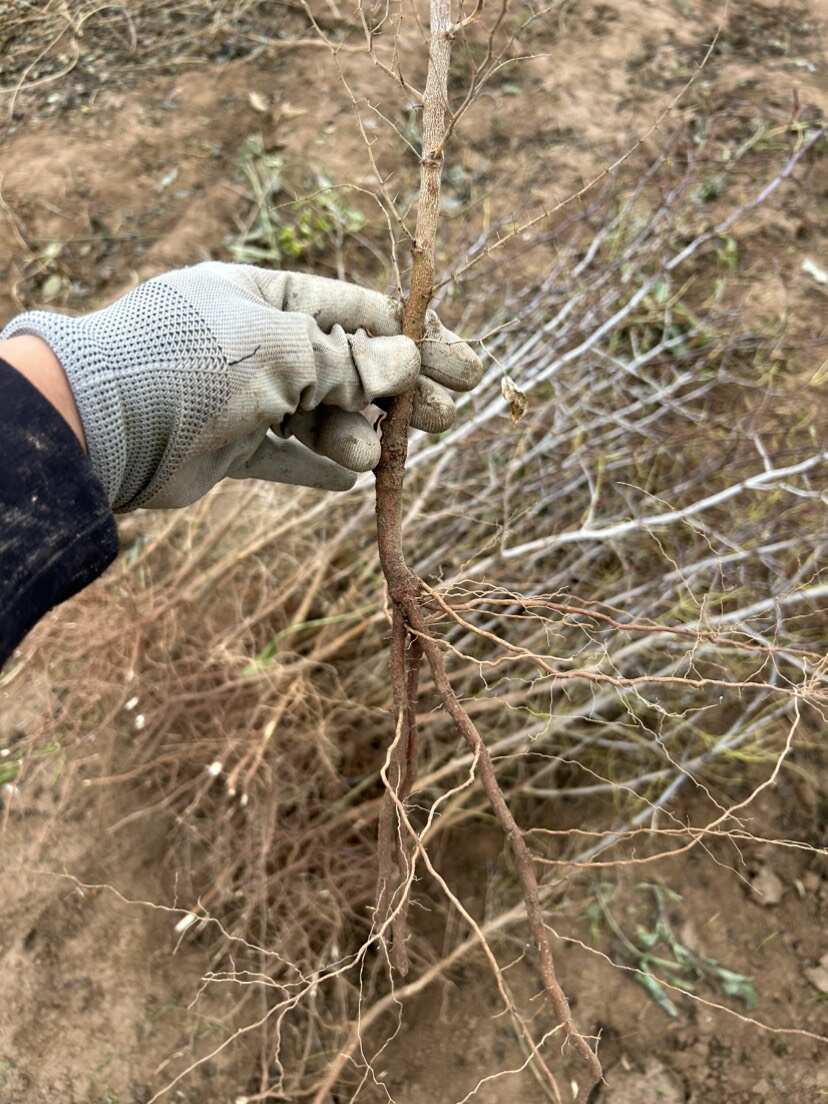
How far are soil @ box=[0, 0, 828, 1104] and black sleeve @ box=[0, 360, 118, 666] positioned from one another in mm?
1008

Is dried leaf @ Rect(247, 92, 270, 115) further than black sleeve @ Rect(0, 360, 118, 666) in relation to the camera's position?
Yes

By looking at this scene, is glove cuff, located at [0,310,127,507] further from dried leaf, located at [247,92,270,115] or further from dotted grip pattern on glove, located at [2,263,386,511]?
dried leaf, located at [247,92,270,115]

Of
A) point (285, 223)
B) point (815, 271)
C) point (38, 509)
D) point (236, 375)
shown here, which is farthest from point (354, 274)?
point (38, 509)

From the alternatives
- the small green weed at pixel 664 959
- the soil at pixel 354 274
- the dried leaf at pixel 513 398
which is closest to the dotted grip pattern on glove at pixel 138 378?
the dried leaf at pixel 513 398

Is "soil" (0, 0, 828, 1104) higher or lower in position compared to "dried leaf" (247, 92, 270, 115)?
lower

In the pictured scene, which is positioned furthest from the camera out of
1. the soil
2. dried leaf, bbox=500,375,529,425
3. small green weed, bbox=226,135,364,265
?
small green weed, bbox=226,135,364,265

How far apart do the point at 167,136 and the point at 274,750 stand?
255 cm

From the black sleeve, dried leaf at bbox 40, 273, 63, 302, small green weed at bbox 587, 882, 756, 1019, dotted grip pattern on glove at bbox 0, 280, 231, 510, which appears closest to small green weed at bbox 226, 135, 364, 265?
dried leaf at bbox 40, 273, 63, 302

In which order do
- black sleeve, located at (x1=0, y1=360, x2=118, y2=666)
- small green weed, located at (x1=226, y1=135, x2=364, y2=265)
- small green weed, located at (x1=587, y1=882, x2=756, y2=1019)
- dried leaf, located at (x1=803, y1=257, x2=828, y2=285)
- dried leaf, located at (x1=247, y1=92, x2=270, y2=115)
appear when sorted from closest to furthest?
black sleeve, located at (x1=0, y1=360, x2=118, y2=666) < small green weed, located at (x1=587, y1=882, x2=756, y2=1019) < dried leaf, located at (x1=803, y1=257, x2=828, y2=285) < small green weed, located at (x1=226, y1=135, x2=364, y2=265) < dried leaf, located at (x1=247, y1=92, x2=270, y2=115)

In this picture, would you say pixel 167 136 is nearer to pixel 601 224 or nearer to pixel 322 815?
pixel 601 224

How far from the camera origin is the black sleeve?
102 centimetres

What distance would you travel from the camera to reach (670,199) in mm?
2723

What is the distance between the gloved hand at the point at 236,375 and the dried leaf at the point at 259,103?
2271mm

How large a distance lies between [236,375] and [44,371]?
0.29 meters
